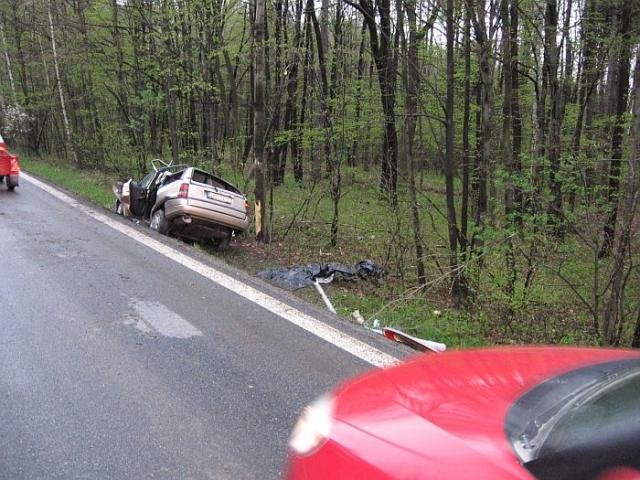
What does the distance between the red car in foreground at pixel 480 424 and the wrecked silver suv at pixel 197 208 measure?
27.3 feet

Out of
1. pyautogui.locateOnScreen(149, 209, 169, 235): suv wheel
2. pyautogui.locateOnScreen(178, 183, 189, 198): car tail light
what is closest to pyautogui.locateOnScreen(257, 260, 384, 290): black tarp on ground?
pyautogui.locateOnScreen(178, 183, 189, 198): car tail light

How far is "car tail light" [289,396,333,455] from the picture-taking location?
5.81 ft

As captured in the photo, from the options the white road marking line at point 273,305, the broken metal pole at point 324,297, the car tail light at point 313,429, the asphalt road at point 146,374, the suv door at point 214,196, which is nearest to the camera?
the car tail light at point 313,429

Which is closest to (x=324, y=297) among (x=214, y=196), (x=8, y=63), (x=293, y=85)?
(x=214, y=196)

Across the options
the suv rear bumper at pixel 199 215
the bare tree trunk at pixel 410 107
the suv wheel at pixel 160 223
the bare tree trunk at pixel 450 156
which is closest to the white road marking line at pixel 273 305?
the suv wheel at pixel 160 223

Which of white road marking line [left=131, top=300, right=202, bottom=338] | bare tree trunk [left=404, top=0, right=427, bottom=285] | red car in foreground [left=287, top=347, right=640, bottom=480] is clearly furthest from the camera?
bare tree trunk [left=404, top=0, right=427, bottom=285]

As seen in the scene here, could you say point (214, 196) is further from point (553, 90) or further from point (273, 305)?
point (553, 90)

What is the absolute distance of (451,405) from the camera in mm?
1787

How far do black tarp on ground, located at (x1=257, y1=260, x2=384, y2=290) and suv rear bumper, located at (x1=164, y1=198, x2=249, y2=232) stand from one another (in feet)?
5.61

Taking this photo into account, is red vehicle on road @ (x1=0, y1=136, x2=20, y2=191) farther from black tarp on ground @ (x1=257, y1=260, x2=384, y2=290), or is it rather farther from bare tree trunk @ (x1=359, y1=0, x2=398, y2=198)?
bare tree trunk @ (x1=359, y1=0, x2=398, y2=198)

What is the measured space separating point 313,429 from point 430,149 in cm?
1516

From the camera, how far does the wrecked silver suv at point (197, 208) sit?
10008mm

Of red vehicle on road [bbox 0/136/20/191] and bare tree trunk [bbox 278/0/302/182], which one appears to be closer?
bare tree trunk [bbox 278/0/302/182]

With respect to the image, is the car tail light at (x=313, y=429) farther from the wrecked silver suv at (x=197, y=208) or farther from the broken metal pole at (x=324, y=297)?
the wrecked silver suv at (x=197, y=208)
